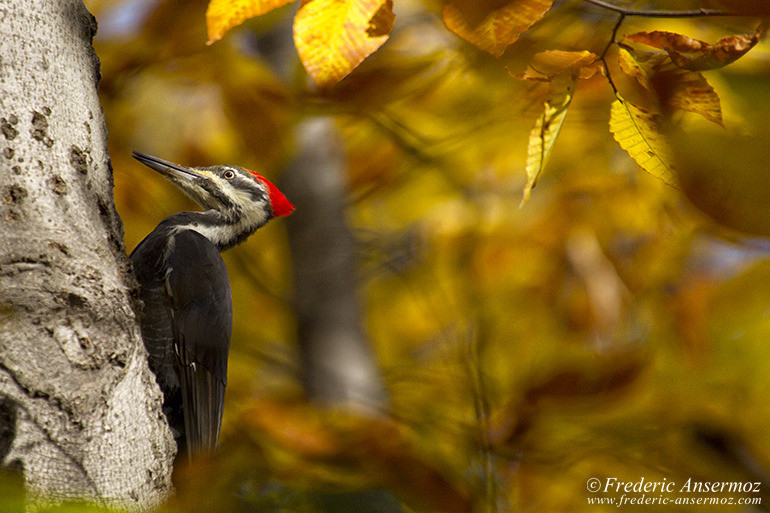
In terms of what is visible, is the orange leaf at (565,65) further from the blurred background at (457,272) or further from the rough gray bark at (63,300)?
the rough gray bark at (63,300)

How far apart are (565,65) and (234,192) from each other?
2.05m

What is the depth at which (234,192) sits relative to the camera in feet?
11.1

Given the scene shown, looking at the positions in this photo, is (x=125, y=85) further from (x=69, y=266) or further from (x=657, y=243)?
(x=657, y=243)

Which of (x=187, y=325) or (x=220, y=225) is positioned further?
(x=220, y=225)

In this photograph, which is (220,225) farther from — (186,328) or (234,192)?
(186,328)

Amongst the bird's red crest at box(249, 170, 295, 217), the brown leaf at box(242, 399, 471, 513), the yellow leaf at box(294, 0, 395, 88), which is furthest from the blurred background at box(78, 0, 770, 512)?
the yellow leaf at box(294, 0, 395, 88)

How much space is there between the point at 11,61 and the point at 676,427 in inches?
137

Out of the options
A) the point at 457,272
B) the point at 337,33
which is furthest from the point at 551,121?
the point at 457,272

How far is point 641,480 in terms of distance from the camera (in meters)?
3.01

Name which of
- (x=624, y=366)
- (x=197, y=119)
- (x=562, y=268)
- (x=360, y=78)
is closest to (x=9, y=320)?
A: (x=360, y=78)

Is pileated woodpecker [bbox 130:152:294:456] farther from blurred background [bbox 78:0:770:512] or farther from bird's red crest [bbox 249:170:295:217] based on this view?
bird's red crest [bbox 249:170:295:217]

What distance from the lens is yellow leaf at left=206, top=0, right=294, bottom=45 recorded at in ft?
6.30

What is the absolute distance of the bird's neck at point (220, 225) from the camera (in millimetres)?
3121

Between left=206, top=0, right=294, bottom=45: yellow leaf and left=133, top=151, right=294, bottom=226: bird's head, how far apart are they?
57.1 inches
